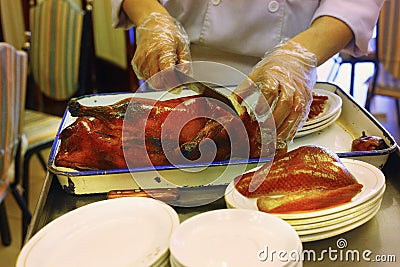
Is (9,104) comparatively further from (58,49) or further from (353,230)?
(353,230)

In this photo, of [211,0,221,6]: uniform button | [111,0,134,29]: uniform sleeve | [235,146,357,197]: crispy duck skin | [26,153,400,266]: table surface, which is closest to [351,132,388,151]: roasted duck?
[26,153,400,266]: table surface

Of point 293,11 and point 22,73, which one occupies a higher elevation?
point 293,11

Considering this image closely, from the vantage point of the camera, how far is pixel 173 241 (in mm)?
715

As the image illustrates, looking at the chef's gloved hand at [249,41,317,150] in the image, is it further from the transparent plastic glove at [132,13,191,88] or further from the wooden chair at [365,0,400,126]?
the wooden chair at [365,0,400,126]

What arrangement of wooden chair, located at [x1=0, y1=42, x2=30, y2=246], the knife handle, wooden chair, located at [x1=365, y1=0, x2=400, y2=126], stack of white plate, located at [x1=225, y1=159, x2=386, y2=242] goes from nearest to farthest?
1. stack of white plate, located at [x1=225, y1=159, x2=386, y2=242]
2. the knife handle
3. wooden chair, located at [x1=0, y1=42, x2=30, y2=246]
4. wooden chair, located at [x1=365, y1=0, x2=400, y2=126]

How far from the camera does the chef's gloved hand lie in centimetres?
95

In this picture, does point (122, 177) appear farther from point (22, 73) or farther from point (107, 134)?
point (22, 73)

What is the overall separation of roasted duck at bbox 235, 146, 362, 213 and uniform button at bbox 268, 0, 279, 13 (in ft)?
1.76

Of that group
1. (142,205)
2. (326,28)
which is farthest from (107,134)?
(326,28)

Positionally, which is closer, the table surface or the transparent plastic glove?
the table surface

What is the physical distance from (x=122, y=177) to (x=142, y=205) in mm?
113

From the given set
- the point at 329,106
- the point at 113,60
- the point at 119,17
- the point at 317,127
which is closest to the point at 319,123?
the point at 317,127

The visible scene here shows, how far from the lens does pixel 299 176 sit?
0.89 m

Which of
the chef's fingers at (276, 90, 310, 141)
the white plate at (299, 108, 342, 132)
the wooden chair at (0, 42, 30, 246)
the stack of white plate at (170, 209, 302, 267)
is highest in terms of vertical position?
the chef's fingers at (276, 90, 310, 141)
